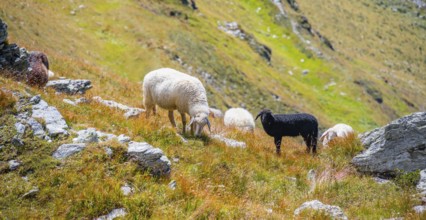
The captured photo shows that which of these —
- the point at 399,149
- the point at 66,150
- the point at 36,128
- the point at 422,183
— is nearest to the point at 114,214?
the point at 66,150

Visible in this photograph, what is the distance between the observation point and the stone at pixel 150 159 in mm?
8523

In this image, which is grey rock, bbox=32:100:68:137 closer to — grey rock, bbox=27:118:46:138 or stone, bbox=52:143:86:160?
grey rock, bbox=27:118:46:138

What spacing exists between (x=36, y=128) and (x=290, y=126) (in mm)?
8483

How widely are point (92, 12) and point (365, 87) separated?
159 feet

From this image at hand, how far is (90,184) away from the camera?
24.7ft

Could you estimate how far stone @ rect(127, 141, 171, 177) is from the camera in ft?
28.0

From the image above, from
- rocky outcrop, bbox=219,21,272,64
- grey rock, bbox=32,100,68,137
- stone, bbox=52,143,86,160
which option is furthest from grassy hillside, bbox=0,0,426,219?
Result: rocky outcrop, bbox=219,21,272,64

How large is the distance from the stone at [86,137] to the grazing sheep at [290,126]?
6466 mm

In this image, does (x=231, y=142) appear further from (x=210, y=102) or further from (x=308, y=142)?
(x=210, y=102)

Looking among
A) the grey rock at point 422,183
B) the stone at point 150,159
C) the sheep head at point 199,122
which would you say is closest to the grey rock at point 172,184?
the stone at point 150,159

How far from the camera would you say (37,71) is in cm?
1402

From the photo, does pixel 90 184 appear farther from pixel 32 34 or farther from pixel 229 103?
pixel 229 103

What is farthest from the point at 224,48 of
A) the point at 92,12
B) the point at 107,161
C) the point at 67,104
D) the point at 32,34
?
the point at 107,161

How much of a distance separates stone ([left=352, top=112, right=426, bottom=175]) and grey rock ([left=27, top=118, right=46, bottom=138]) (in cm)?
906
